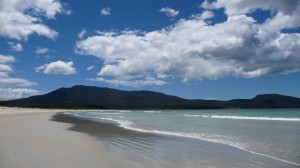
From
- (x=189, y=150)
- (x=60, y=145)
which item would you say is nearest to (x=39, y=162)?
(x=60, y=145)

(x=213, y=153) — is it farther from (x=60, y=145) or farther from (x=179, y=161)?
(x=60, y=145)

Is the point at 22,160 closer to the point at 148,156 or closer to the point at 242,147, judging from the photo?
the point at 148,156

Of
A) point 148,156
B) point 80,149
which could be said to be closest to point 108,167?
point 148,156

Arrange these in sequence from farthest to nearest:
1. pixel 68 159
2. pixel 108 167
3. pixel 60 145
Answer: pixel 60 145 < pixel 68 159 < pixel 108 167

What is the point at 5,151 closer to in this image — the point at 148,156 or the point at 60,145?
the point at 60,145

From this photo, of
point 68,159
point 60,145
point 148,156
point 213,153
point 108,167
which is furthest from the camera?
point 60,145

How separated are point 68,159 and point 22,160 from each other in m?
Result: 1.37

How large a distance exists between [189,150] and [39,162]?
6.26 meters

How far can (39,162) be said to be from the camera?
412 inches

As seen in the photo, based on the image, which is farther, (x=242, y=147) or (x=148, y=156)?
(x=242, y=147)

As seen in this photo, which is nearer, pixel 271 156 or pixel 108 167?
pixel 108 167

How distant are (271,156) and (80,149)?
7195mm

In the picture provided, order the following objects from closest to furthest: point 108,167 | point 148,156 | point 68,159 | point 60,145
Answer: point 108,167
point 68,159
point 148,156
point 60,145

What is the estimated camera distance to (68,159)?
11.2m
